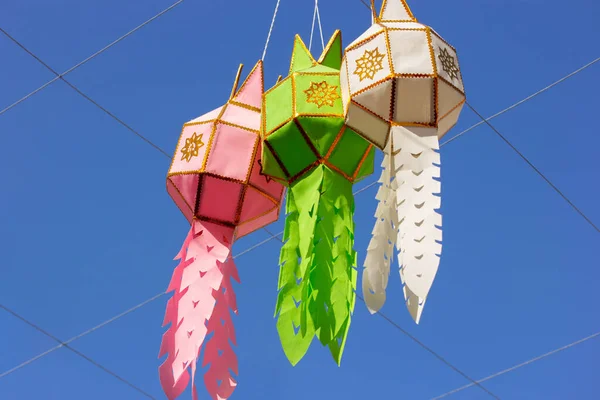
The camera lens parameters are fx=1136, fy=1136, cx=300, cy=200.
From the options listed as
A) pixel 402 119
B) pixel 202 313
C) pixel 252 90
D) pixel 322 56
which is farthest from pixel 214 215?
pixel 402 119

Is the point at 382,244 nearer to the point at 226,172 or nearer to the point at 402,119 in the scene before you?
the point at 402,119

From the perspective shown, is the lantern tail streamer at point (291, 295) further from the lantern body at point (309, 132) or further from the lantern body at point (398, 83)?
the lantern body at point (398, 83)

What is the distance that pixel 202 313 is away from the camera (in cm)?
331

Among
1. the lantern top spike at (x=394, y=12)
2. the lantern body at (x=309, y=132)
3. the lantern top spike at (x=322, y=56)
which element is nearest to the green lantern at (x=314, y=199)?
the lantern body at (x=309, y=132)

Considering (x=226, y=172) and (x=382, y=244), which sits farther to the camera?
(x=226, y=172)

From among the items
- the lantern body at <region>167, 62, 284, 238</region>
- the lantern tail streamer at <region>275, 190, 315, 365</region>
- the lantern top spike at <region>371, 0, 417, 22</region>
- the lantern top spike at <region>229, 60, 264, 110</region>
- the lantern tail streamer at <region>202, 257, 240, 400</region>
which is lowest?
the lantern tail streamer at <region>202, 257, 240, 400</region>

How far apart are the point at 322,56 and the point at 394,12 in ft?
0.88

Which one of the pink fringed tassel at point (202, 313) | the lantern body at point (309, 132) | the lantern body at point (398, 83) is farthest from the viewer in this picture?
the pink fringed tassel at point (202, 313)

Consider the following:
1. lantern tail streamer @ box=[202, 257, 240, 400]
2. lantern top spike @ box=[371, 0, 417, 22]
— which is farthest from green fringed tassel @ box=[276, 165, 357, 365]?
lantern top spike @ box=[371, 0, 417, 22]

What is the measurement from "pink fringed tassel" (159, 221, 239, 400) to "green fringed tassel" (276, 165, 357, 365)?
0.30m

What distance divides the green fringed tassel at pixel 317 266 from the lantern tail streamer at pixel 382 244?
0.24 ft

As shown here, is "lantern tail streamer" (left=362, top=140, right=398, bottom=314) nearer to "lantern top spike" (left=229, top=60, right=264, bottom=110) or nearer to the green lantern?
the green lantern

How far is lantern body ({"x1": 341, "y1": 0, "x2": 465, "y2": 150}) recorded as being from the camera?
3.01 meters

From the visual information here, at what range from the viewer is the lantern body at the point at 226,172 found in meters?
3.35
